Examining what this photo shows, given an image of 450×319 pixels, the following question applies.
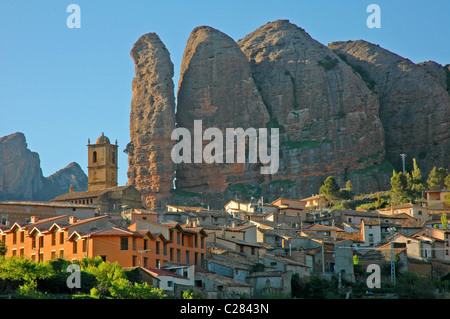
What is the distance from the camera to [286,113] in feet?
532

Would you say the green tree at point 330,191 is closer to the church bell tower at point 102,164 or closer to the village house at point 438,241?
the church bell tower at point 102,164

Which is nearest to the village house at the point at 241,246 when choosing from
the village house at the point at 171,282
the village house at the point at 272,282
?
the village house at the point at 272,282

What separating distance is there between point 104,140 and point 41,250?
72.4 metres

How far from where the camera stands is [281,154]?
15512 centimetres

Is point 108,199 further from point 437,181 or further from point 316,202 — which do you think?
point 437,181

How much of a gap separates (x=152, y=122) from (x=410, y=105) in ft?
148

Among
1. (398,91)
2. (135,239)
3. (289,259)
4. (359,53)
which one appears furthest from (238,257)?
(359,53)

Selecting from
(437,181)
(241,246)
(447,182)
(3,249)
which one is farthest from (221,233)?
(437,181)

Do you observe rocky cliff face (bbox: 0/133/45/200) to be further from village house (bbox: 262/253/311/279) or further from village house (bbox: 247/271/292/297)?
village house (bbox: 247/271/292/297)

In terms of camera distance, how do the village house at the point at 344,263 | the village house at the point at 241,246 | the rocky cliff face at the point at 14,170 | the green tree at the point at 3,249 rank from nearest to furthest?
the green tree at the point at 3,249 < the village house at the point at 344,263 < the village house at the point at 241,246 < the rocky cliff face at the point at 14,170

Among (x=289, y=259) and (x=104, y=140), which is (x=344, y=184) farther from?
(x=289, y=259)

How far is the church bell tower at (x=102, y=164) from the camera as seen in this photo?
139625 mm
